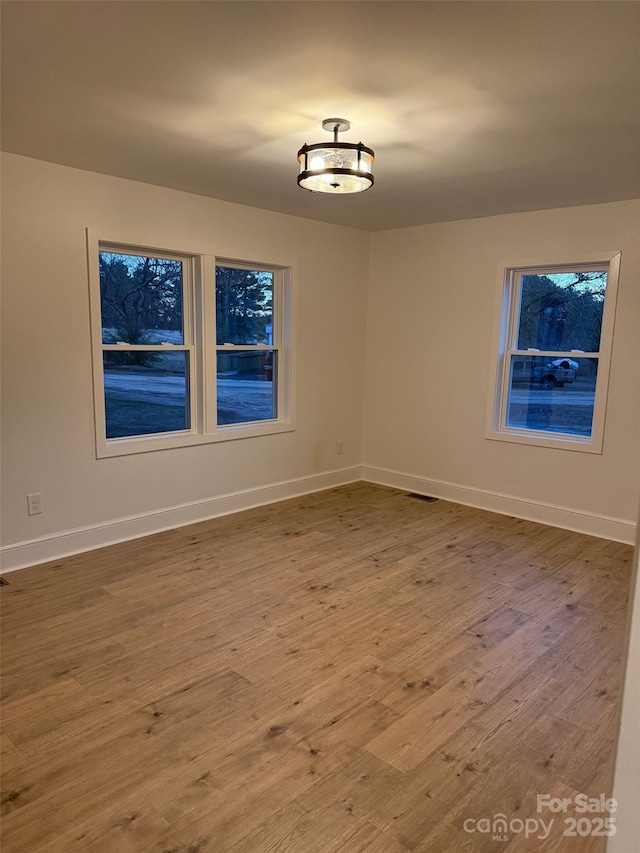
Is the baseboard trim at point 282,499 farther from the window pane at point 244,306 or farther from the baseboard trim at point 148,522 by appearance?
the window pane at point 244,306

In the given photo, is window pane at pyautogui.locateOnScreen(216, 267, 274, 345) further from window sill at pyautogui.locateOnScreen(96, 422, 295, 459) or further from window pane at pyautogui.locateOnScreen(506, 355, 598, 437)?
window pane at pyautogui.locateOnScreen(506, 355, 598, 437)

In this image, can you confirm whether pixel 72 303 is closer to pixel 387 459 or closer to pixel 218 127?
pixel 218 127

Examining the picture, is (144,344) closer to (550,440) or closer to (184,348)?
(184,348)

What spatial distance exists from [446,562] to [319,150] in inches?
101

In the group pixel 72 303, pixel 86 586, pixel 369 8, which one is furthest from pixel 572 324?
pixel 86 586

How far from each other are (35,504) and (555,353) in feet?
12.7

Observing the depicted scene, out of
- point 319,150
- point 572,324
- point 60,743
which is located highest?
point 319,150

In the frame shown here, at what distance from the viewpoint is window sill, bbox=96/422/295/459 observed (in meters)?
3.79

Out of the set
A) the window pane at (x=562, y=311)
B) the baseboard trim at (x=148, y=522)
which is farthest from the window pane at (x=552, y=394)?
the baseboard trim at (x=148, y=522)

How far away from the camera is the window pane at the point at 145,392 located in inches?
152

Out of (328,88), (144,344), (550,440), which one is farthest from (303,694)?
(550,440)

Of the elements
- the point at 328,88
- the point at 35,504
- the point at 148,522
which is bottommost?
the point at 148,522

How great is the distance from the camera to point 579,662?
2594mm

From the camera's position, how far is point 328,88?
2211 millimetres
